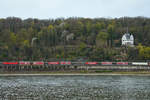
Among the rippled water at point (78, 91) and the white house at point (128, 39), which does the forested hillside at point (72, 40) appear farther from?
the rippled water at point (78, 91)

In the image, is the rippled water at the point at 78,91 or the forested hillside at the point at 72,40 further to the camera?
the forested hillside at the point at 72,40

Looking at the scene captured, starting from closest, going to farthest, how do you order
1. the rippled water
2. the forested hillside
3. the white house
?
the rippled water < the forested hillside < the white house

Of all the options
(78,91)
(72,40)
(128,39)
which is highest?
(128,39)

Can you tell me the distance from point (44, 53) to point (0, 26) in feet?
132

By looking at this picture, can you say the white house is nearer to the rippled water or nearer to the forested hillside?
the forested hillside

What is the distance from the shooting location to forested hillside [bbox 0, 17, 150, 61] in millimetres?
95375

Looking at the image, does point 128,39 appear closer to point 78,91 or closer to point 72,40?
point 72,40

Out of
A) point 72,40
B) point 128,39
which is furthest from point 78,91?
point 72,40

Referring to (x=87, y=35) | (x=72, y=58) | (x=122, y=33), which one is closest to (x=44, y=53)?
(x=72, y=58)

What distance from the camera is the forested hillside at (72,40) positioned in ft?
313

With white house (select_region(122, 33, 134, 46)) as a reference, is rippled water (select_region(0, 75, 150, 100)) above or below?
below

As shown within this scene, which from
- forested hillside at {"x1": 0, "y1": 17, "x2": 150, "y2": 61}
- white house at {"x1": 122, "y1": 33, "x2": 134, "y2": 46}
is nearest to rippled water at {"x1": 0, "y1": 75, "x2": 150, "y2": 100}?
forested hillside at {"x1": 0, "y1": 17, "x2": 150, "y2": 61}

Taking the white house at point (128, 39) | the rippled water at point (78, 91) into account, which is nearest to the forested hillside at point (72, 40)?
the white house at point (128, 39)

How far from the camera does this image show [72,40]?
404 ft
